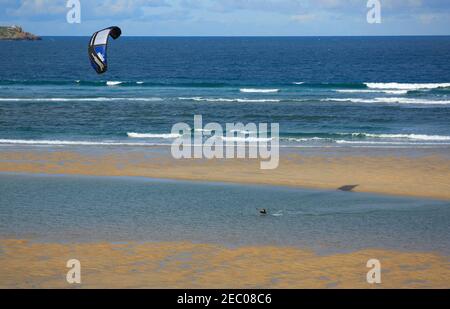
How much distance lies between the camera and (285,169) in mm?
19016

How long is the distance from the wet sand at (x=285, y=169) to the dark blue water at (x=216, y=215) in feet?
3.22

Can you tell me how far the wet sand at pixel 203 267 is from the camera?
399 inches

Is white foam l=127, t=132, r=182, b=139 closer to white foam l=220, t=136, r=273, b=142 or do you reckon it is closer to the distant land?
white foam l=220, t=136, r=273, b=142

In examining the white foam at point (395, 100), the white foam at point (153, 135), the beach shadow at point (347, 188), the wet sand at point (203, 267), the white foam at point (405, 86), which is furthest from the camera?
the white foam at point (405, 86)

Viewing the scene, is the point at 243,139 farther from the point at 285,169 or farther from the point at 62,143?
the point at 285,169

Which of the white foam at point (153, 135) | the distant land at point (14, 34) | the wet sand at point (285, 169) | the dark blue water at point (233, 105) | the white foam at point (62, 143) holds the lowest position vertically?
the wet sand at point (285, 169)

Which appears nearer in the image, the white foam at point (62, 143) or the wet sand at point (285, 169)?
the wet sand at point (285, 169)

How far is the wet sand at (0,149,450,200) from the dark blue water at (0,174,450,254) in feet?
3.22

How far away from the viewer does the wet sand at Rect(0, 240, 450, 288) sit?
33.2 feet

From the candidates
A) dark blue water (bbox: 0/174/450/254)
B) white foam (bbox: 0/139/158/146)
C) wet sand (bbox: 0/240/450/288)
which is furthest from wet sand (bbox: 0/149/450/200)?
wet sand (bbox: 0/240/450/288)

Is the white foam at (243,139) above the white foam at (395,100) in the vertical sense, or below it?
below

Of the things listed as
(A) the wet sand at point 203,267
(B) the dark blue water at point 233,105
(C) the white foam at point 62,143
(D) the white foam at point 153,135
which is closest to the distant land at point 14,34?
(B) the dark blue water at point 233,105

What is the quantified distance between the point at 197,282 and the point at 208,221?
130 inches

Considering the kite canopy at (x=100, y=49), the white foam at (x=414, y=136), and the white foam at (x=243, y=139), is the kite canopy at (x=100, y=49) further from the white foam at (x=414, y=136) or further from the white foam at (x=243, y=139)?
the white foam at (x=414, y=136)
